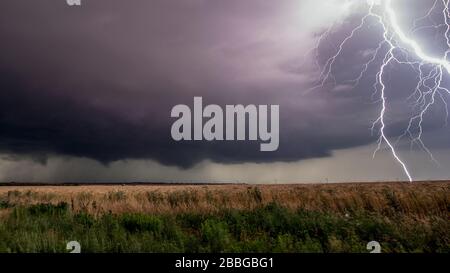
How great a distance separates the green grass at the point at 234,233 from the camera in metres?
8.70

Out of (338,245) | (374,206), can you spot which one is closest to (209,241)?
(338,245)

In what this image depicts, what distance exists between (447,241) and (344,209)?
231 inches

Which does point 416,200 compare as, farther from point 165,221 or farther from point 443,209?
point 165,221

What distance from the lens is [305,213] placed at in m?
12.9

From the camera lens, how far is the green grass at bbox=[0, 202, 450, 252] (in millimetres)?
8703

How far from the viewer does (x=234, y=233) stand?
36.2 feet

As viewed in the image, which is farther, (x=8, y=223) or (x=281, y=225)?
(x=8, y=223)

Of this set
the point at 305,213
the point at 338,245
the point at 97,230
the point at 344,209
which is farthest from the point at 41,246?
the point at 344,209
